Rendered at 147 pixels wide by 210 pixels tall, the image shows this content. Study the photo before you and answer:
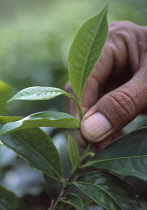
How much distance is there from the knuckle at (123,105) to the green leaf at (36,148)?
1.02 ft

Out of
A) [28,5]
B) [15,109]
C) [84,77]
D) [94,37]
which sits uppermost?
[94,37]

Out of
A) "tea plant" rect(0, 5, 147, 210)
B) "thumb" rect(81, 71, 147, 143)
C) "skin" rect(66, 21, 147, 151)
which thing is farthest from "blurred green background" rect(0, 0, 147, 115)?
"tea plant" rect(0, 5, 147, 210)

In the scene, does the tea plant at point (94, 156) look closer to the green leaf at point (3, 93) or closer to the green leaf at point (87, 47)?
the green leaf at point (87, 47)

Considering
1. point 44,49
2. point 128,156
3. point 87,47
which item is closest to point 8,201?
point 128,156

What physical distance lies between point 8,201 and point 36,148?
26cm

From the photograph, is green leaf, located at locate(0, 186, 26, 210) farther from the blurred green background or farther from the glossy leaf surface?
the blurred green background

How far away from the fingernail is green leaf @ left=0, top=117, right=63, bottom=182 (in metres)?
0.15

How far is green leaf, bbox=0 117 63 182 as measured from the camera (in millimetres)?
1051

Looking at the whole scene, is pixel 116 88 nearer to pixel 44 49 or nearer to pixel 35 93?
pixel 35 93

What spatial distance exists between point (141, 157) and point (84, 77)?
31 cm

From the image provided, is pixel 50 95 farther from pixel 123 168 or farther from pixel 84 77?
pixel 123 168

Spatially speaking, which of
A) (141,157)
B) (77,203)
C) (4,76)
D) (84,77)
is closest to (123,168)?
(141,157)

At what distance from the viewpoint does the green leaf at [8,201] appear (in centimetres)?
120

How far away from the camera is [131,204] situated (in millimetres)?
1008
